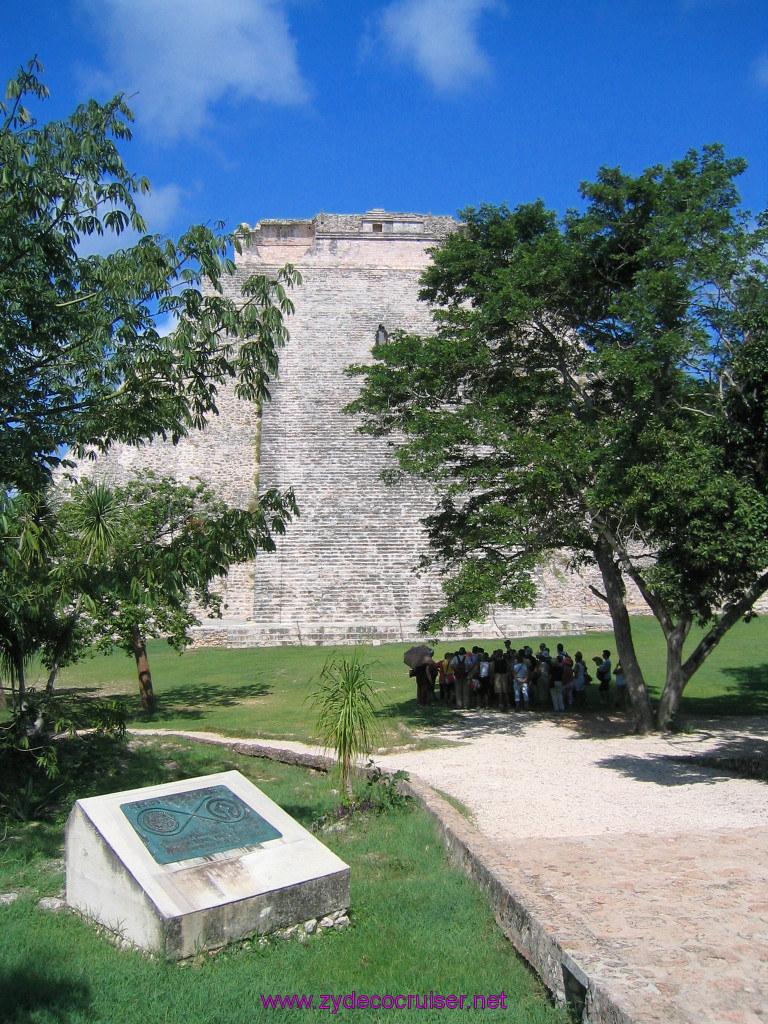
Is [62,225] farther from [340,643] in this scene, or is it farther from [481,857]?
[340,643]

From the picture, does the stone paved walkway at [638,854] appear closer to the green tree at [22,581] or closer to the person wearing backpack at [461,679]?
the person wearing backpack at [461,679]

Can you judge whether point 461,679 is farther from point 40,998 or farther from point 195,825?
point 40,998

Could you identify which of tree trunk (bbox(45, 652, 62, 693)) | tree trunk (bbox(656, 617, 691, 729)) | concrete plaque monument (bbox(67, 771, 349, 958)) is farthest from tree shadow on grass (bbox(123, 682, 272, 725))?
concrete plaque monument (bbox(67, 771, 349, 958))

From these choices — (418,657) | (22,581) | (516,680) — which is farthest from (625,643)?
(22,581)

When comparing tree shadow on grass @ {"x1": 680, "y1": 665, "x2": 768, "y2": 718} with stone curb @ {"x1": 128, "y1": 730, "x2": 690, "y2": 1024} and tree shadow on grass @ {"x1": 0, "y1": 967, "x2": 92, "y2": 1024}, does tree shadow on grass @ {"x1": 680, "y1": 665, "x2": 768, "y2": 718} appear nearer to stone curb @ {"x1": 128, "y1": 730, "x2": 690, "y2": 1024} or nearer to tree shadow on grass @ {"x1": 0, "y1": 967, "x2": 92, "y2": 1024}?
stone curb @ {"x1": 128, "y1": 730, "x2": 690, "y2": 1024}

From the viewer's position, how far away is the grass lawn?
10.9 meters

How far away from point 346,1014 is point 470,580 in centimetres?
652

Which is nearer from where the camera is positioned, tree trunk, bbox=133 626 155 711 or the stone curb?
the stone curb

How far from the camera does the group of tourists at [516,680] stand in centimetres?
1196

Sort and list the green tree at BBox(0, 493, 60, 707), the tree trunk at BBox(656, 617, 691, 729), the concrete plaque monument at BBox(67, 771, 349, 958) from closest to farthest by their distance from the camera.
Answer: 1. the concrete plaque monument at BBox(67, 771, 349, 958)
2. the green tree at BBox(0, 493, 60, 707)
3. the tree trunk at BBox(656, 617, 691, 729)

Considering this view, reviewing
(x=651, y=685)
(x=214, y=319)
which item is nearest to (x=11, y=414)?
(x=214, y=319)

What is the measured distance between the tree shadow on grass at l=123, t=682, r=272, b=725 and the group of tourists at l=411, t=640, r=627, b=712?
9.43ft

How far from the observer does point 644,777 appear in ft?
24.7

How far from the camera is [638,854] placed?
5.07 m
